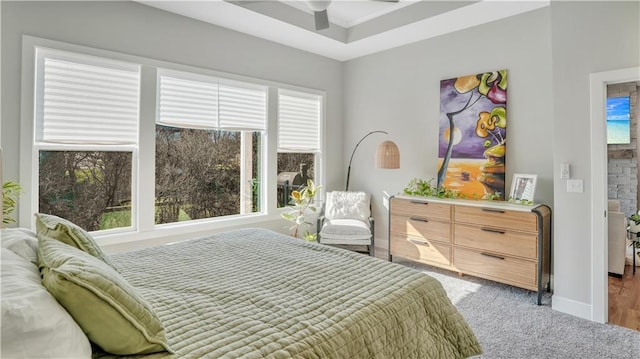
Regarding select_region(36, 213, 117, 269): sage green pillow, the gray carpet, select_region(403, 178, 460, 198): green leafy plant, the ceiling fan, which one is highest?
the ceiling fan

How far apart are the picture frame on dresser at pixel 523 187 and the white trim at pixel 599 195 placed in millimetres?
667

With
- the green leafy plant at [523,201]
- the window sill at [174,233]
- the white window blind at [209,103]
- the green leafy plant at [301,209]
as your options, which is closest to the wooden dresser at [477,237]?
the green leafy plant at [523,201]

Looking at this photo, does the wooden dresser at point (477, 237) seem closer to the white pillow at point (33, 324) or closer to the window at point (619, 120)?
the window at point (619, 120)

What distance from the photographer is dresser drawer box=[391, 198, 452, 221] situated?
378 centimetres

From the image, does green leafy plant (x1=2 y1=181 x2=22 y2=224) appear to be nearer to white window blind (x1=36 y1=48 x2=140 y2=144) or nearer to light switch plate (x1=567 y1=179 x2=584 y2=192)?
white window blind (x1=36 y1=48 x2=140 y2=144)

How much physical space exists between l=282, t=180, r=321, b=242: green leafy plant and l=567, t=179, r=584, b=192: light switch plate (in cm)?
281

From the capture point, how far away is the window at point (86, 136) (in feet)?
9.76

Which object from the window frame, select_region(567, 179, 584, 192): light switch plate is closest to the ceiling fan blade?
the window frame

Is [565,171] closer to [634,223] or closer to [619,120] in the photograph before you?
[634,223]

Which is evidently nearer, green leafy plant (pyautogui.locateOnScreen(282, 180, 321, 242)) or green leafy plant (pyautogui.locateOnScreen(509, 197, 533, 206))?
green leafy plant (pyautogui.locateOnScreen(509, 197, 533, 206))

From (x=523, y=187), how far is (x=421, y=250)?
1257 millimetres

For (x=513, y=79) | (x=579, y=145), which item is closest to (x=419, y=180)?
(x=513, y=79)

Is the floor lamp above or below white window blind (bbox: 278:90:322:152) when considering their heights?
below

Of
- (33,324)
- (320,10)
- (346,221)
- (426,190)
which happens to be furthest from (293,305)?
(426,190)
